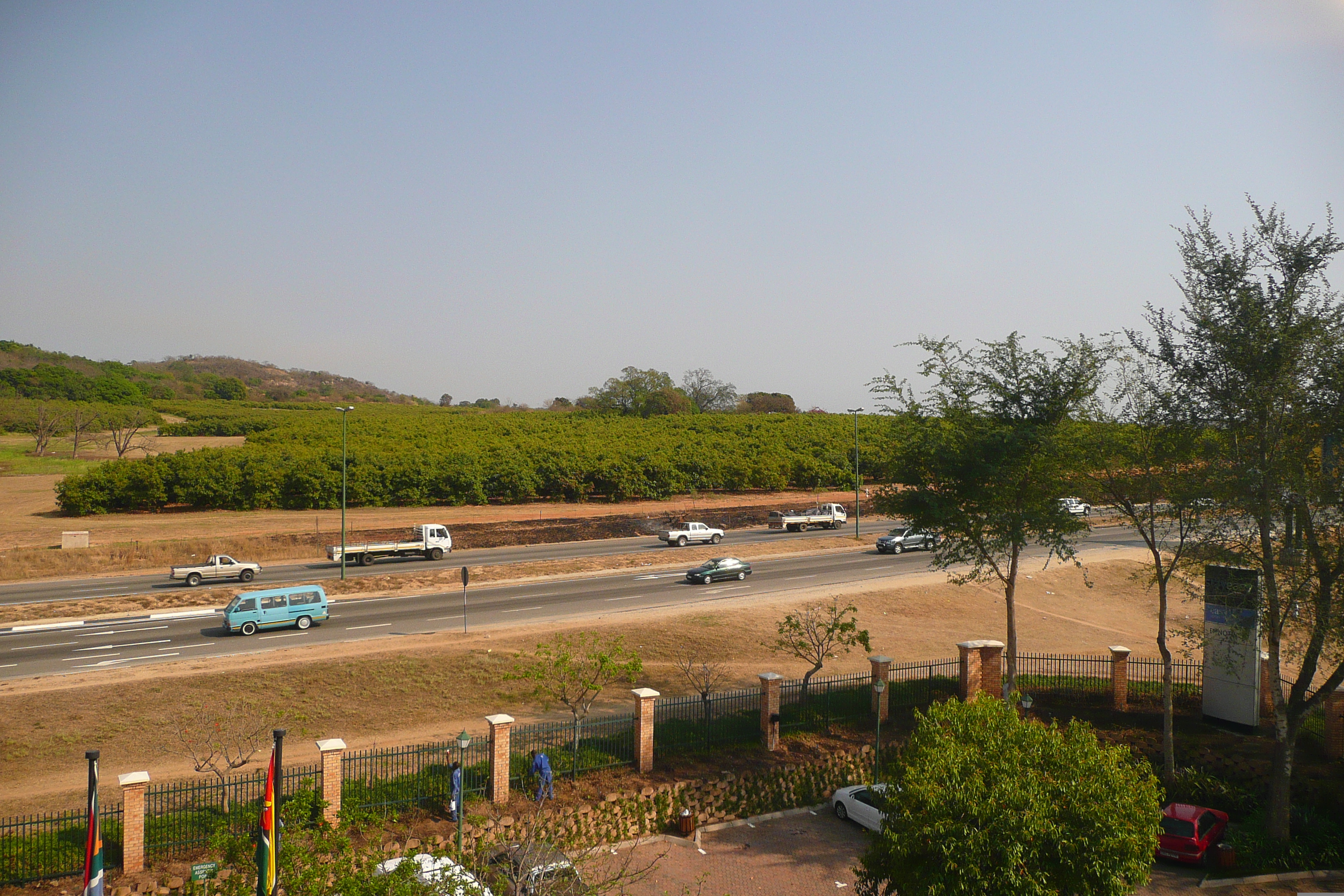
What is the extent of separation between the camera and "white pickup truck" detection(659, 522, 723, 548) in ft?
169

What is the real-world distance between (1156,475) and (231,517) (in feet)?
180

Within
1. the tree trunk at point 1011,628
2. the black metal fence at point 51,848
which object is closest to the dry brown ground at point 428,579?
the black metal fence at point 51,848

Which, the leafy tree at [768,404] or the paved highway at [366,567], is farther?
the leafy tree at [768,404]

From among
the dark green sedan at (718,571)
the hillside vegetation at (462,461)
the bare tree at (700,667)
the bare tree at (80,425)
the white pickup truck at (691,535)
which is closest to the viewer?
the bare tree at (700,667)

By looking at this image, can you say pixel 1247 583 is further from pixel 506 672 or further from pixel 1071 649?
pixel 506 672

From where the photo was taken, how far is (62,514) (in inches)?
2146

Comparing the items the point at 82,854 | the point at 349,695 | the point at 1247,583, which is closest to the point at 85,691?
the point at 349,695

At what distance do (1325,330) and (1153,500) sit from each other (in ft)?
16.0

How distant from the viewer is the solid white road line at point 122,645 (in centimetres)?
2741

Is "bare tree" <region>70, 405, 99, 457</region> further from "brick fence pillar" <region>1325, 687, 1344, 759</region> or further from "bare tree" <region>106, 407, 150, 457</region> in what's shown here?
"brick fence pillar" <region>1325, 687, 1344, 759</region>

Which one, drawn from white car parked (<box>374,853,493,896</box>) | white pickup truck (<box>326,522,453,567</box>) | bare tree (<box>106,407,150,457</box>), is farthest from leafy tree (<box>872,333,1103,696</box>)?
bare tree (<box>106,407,150,457</box>)

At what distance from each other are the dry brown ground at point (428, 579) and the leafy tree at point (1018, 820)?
30.3 meters

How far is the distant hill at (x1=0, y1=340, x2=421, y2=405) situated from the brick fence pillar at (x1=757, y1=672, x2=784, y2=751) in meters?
113

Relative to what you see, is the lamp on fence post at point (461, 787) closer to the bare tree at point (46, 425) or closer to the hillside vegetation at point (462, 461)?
the hillside vegetation at point (462, 461)
